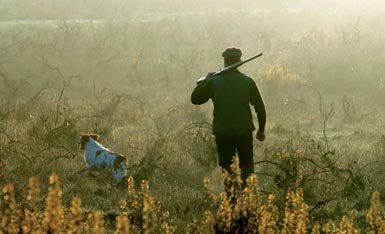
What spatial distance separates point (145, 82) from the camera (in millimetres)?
17203

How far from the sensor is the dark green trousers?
6559 mm

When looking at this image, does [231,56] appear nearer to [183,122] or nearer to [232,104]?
[232,104]

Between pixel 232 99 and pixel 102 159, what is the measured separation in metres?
2.39

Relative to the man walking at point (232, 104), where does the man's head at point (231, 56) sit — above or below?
above

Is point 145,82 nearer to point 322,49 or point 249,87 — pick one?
point 322,49

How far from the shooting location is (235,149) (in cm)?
661

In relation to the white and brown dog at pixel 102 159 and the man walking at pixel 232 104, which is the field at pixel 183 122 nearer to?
the white and brown dog at pixel 102 159

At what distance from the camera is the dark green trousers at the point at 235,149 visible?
656cm

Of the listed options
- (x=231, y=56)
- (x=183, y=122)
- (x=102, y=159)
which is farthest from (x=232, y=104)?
(x=183, y=122)

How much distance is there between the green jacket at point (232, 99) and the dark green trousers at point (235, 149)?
81mm

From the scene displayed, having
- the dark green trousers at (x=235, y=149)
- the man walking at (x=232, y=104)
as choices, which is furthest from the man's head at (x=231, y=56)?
Result: the dark green trousers at (x=235, y=149)

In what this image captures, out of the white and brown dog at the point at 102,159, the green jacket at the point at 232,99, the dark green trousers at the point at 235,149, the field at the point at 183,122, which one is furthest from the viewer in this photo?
the white and brown dog at the point at 102,159

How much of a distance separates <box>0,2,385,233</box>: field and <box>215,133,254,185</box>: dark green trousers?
205mm

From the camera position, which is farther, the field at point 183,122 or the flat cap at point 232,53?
the flat cap at point 232,53
